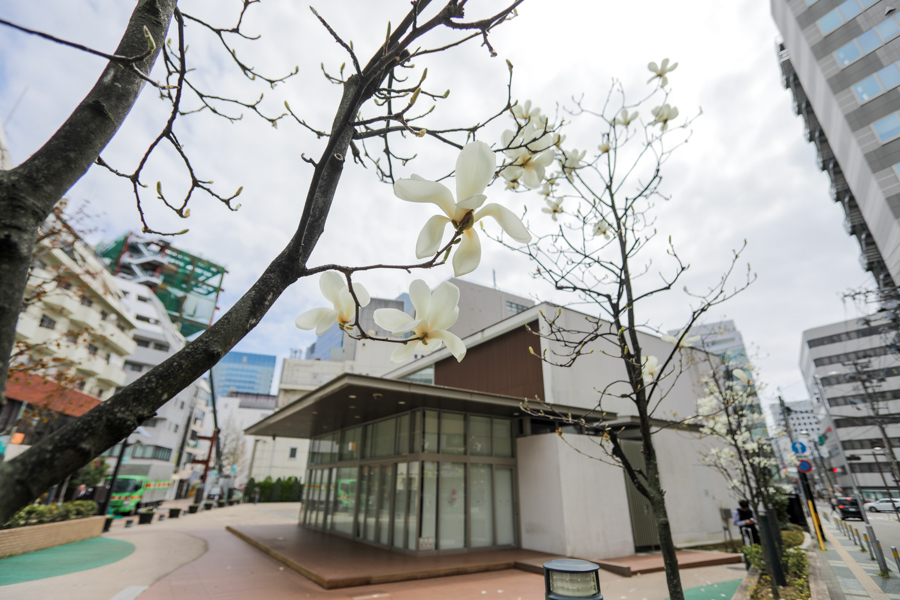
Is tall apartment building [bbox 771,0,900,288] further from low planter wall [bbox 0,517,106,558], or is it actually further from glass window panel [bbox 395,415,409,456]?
low planter wall [bbox 0,517,106,558]

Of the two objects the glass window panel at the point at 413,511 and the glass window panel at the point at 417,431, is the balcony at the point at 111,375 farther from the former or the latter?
the glass window panel at the point at 413,511

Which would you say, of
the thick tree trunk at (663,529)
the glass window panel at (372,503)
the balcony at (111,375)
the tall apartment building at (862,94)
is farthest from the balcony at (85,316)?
the tall apartment building at (862,94)

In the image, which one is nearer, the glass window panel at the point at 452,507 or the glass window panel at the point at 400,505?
the glass window panel at the point at 452,507

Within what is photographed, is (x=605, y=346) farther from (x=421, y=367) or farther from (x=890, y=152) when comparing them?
(x=890, y=152)

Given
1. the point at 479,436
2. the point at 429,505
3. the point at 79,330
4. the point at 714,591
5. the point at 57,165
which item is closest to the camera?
the point at 57,165

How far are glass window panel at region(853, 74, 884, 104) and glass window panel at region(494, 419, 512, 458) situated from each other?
973 inches

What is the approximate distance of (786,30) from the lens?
25609 mm

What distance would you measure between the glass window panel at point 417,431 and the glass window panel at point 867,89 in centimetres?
2658

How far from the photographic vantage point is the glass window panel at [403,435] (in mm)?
9805

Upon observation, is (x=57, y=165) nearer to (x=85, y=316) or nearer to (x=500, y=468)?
(x=500, y=468)

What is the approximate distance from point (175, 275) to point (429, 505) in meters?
51.8

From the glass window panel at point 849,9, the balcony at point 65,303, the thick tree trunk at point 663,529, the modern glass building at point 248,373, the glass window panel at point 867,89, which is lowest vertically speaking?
the thick tree trunk at point 663,529

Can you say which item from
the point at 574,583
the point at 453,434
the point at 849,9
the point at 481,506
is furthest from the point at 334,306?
the point at 849,9

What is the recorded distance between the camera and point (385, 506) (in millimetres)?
10148
